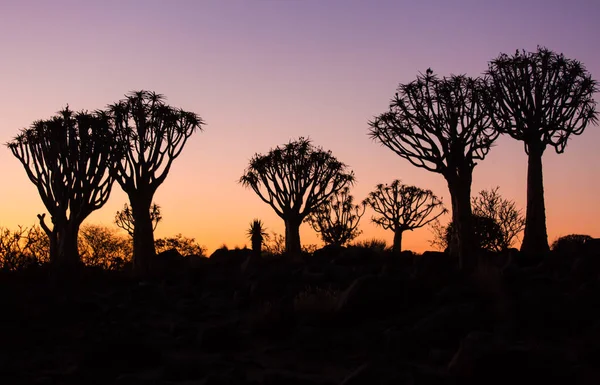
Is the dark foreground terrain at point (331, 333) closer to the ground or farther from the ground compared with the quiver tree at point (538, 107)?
closer to the ground

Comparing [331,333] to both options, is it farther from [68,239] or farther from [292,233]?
[292,233]

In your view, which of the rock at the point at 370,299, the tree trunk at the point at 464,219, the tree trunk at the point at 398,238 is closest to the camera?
the rock at the point at 370,299

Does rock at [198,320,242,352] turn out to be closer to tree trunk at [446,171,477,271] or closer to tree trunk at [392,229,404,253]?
tree trunk at [446,171,477,271]

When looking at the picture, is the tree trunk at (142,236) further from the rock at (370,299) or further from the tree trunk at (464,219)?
the rock at (370,299)

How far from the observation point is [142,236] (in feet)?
77.2

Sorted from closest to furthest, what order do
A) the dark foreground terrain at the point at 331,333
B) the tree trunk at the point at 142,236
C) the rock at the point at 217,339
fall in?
the dark foreground terrain at the point at 331,333 → the rock at the point at 217,339 → the tree trunk at the point at 142,236

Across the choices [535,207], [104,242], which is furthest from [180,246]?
[535,207]

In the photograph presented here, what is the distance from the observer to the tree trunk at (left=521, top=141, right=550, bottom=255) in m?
21.8

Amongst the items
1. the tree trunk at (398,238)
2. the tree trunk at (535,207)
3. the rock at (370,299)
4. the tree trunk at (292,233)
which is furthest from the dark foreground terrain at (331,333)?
the tree trunk at (398,238)

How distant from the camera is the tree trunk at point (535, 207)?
21847mm

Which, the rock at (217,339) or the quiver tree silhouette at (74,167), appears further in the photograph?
the quiver tree silhouette at (74,167)

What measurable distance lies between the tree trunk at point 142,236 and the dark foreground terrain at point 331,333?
766 centimetres

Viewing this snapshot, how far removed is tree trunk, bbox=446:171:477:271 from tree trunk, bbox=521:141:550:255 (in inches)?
167

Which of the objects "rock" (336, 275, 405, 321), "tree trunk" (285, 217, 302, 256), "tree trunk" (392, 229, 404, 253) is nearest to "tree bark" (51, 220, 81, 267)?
"tree trunk" (285, 217, 302, 256)
